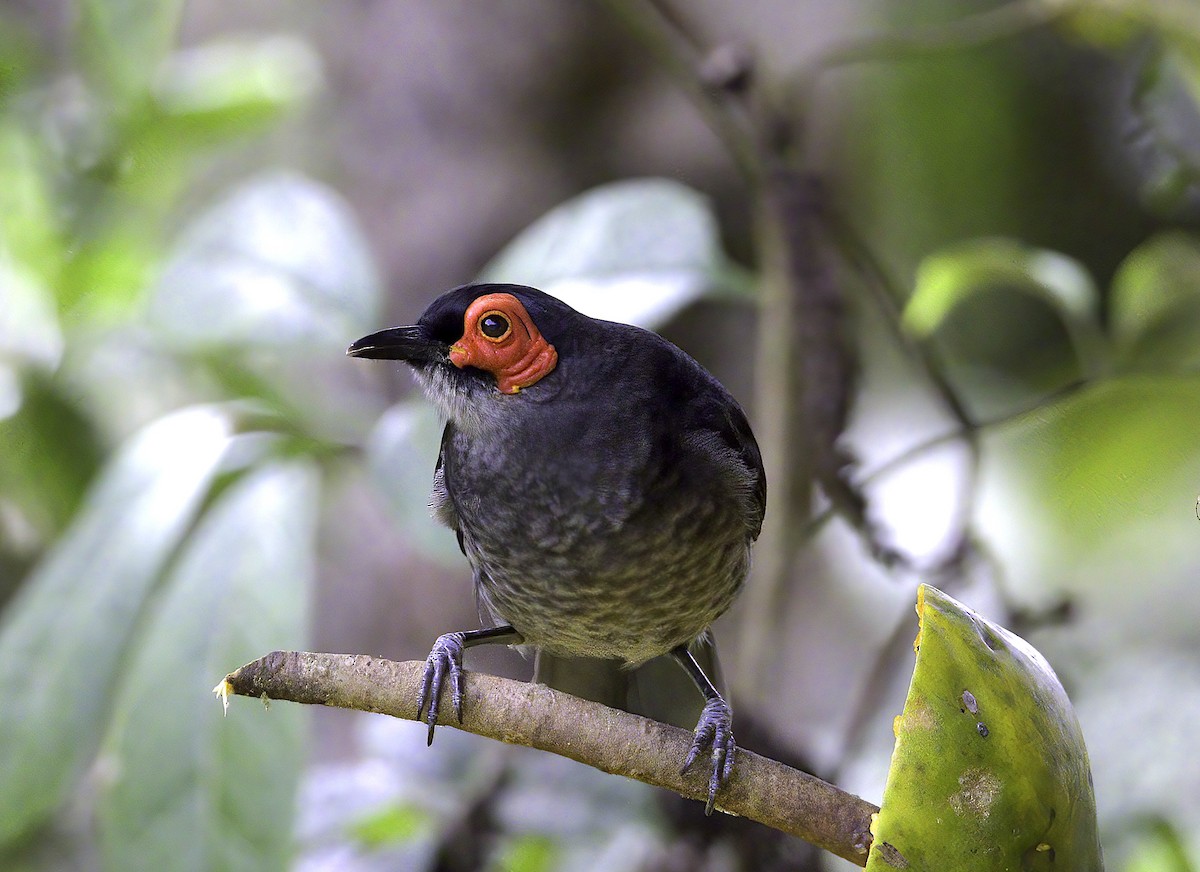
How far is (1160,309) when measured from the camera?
6.06 feet

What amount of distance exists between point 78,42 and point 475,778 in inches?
62.3

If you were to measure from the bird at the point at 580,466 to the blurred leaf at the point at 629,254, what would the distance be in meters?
0.43

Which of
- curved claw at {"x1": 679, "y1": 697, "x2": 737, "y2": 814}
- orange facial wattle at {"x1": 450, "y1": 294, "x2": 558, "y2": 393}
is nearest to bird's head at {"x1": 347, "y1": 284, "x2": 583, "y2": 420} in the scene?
orange facial wattle at {"x1": 450, "y1": 294, "x2": 558, "y2": 393}

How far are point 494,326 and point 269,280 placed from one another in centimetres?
95

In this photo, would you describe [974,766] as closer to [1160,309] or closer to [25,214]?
[1160,309]

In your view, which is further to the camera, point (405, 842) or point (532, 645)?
point (405, 842)

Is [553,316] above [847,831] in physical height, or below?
above

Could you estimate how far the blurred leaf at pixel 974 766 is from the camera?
0.62 m

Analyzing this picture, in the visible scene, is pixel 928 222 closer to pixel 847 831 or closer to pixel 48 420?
pixel 48 420

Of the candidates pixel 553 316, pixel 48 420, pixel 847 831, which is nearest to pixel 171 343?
pixel 48 420

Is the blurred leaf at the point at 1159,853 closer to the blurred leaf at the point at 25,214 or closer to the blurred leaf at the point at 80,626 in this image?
the blurred leaf at the point at 80,626

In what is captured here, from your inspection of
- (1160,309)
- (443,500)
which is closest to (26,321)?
(443,500)

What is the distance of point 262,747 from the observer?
142 cm

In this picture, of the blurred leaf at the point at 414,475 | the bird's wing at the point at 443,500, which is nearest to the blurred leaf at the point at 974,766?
the bird's wing at the point at 443,500
